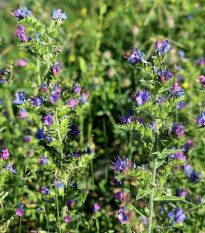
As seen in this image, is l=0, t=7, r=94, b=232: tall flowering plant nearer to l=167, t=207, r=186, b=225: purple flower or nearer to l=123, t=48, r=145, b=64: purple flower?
l=123, t=48, r=145, b=64: purple flower

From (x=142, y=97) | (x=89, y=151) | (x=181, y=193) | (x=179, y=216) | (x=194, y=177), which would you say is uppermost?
(x=142, y=97)

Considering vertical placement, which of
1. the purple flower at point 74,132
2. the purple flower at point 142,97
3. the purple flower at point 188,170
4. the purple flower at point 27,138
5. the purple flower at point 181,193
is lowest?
the purple flower at point 181,193

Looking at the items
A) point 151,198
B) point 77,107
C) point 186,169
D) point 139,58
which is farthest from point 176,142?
point 186,169

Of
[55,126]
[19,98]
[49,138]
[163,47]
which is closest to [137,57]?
[163,47]

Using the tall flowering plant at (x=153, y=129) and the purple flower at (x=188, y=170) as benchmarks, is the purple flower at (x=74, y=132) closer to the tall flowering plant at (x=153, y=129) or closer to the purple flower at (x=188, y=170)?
the tall flowering plant at (x=153, y=129)

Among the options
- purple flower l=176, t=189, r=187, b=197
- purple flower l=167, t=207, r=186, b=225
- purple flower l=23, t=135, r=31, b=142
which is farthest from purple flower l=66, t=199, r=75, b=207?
purple flower l=23, t=135, r=31, b=142

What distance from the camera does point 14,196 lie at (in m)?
2.23

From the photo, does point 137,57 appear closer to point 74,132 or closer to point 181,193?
point 74,132

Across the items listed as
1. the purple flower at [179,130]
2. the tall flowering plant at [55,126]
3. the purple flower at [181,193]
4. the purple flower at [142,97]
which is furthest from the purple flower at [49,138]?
the purple flower at [181,193]

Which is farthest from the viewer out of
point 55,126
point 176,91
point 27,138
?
point 27,138

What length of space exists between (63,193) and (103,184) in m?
0.72

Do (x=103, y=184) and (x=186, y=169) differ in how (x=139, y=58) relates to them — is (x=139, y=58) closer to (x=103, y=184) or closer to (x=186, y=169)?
(x=186, y=169)

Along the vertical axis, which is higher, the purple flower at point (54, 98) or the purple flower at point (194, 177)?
the purple flower at point (54, 98)

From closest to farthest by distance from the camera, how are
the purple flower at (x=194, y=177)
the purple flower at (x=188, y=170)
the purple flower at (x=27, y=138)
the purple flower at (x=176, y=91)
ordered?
the purple flower at (x=176, y=91)
the purple flower at (x=194, y=177)
the purple flower at (x=188, y=170)
the purple flower at (x=27, y=138)
